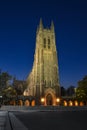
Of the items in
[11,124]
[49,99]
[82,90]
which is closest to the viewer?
[11,124]

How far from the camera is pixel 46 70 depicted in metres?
98.8

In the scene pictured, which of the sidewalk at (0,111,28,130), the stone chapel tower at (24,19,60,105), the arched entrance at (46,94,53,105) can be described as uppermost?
the stone chapel tower at (24,19,60,105)

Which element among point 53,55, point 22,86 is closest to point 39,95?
point 53,55

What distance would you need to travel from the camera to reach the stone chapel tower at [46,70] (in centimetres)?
9456

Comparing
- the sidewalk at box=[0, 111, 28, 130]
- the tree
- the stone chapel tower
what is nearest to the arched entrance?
the stone chapel tower

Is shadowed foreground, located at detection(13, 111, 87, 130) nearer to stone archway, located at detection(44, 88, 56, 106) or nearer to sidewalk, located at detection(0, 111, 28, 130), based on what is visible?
sidewalk, located at detection(0, 111, 28, 130)

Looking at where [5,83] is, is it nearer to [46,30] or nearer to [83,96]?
[83,96]

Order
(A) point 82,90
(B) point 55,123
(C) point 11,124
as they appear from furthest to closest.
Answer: (A) point 82,90
(B) point 55,123
(C) point 11,124

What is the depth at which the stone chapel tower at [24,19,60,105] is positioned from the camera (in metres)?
94.6

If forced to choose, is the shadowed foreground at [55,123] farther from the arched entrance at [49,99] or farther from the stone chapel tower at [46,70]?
the arched entrance at [49,99]

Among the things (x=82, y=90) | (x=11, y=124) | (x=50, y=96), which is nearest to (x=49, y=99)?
(x=50, y=96)

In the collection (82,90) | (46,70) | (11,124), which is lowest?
(11,124)

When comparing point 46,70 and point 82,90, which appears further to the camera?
point 46,70

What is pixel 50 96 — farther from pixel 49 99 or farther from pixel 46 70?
pixel 46 70
